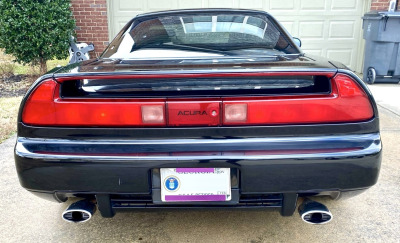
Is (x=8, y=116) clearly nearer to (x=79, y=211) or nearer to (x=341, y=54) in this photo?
(x=79, y=211)

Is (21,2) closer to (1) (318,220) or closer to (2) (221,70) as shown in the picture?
(2) (221,70)

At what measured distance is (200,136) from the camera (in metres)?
1.66

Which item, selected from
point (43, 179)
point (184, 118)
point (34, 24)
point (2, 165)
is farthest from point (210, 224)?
point (34, 24)

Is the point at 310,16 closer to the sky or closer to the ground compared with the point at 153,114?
closer to the sky

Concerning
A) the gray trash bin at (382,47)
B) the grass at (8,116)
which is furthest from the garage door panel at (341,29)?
the grass at (8,116)

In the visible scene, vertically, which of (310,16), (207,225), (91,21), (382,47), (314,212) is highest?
(310,16)

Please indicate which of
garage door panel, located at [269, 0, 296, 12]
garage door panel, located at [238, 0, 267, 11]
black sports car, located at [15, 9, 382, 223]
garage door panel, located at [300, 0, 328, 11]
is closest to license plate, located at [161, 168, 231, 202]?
black sports car, located at [15, 9, 382, 223]

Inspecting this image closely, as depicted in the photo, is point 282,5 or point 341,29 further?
point 341,29

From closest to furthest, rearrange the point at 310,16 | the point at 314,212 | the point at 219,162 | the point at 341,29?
the point at 219,162 → the point at 314,212 → the point at 310,16 → the point at 341,29

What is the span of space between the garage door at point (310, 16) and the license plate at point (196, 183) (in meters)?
6.37

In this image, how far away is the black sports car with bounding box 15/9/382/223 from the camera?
162cm

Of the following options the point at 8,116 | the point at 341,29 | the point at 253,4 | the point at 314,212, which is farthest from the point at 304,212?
the point at 341,29

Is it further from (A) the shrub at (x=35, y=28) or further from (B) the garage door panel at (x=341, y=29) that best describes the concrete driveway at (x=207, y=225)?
(B) the garage door panel at (x=341, y=29)

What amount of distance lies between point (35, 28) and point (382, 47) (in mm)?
6595
